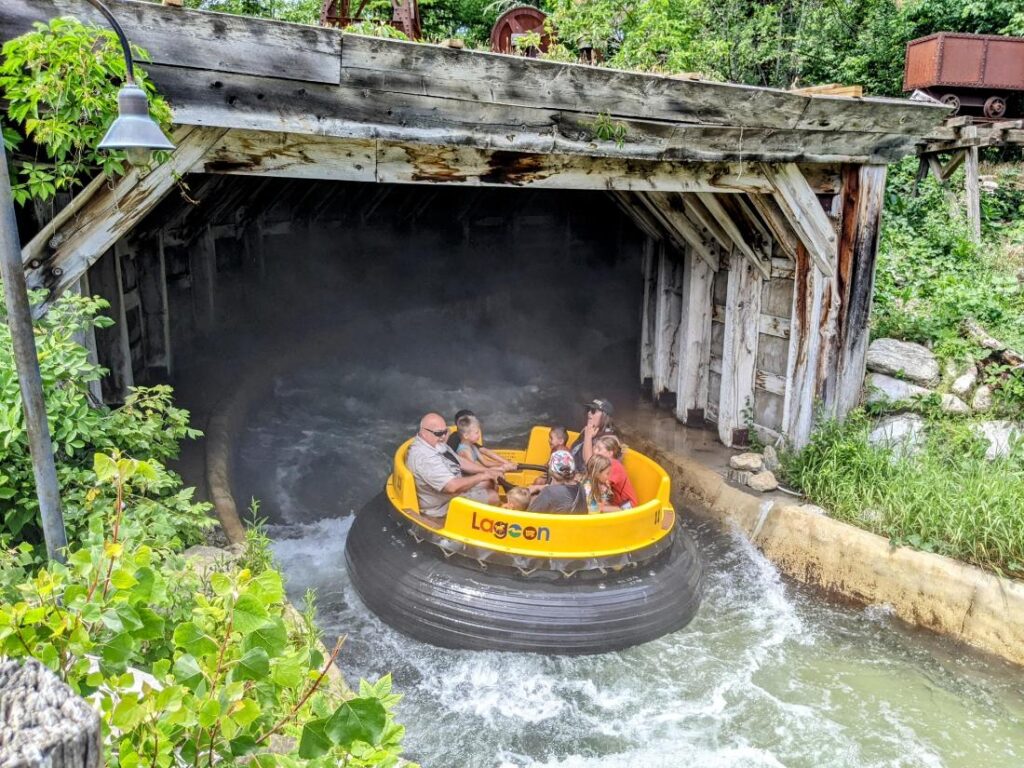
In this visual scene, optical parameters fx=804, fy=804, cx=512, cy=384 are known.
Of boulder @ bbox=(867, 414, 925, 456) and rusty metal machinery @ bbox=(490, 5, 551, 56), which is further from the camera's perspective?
rusty metal machinery @ bbox=(490, 5, 551, 56)

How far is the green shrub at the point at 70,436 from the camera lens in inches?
122

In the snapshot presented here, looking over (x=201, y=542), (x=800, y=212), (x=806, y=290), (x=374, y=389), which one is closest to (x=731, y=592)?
(x=806, y=290)

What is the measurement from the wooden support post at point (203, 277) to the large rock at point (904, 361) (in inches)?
284

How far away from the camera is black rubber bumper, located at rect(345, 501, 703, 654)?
15.0ft

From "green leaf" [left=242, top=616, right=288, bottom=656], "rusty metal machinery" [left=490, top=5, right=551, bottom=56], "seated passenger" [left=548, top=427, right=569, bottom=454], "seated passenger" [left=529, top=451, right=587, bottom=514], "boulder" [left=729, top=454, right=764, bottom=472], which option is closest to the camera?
"green leaf" [left=242, top=616, right=288, bottom=656]

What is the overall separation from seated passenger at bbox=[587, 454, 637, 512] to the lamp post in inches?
→ 127

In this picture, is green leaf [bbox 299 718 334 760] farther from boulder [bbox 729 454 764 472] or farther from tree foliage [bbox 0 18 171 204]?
boulder [bbox 729 454 764 472]

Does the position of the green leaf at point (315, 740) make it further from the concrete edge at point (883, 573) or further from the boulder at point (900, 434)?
the boulder at point (900, 434)

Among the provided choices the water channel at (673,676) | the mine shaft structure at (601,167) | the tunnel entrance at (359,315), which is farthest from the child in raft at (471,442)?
the tunnel entrance at (359,315)

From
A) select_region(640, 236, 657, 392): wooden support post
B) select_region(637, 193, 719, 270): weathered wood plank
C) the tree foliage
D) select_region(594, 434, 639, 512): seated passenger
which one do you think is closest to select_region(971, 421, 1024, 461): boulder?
select_region(637, 193, 719, 270): weathered wood plank

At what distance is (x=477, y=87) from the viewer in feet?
14.4

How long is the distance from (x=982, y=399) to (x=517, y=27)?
6564 millimetres

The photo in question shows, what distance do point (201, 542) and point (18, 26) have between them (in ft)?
8.18

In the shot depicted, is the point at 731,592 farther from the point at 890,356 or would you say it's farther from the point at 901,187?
the point at 901,187
